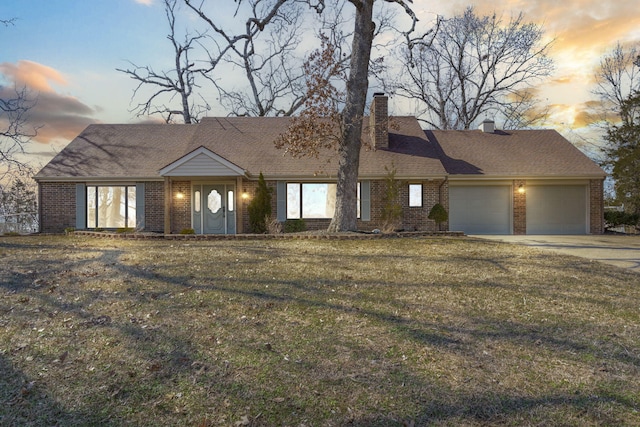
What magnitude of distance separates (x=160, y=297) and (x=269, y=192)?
10.1 meters

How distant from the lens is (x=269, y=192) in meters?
15.1

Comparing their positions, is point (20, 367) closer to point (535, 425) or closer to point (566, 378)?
point (535, 425)

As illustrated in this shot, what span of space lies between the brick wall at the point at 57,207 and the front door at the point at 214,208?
15.3ft

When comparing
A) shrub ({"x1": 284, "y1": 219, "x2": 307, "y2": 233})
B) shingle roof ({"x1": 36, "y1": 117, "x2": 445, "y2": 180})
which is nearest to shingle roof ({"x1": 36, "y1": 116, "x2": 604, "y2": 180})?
shingle roof ({"x1": 36, "y1": 117, "x2": 445, "y2": 180})

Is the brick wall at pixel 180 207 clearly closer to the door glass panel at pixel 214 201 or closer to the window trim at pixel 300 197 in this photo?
the door glass panel at pixel 214 201

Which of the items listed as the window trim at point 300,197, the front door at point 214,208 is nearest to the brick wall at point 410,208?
the window trim at point 300,197

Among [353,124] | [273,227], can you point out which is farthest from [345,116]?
[273,227]

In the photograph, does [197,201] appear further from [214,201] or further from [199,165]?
[199,165]

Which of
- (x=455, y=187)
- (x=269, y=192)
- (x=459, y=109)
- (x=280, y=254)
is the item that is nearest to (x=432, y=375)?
(x=280, y=254)

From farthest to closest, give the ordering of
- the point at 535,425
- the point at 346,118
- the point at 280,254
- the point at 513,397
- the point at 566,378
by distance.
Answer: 1. the point at 346,118
2. the point at 280,254
3. the point at 566,378
4. the point at 513,397
5. the point at 535,425

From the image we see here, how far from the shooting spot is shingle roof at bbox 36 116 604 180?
15852 mm

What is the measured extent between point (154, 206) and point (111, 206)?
5.83ft

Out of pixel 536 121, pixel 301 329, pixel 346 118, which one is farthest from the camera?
pixel 536 121

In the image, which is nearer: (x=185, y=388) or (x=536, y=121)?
(x=185, y=388)
